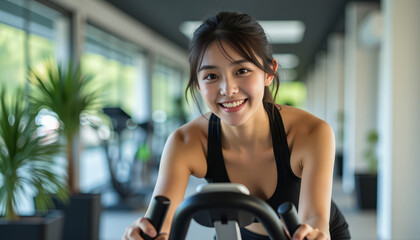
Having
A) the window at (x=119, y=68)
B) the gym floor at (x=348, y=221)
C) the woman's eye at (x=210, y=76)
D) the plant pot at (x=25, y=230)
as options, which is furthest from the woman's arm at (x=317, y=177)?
the window at (x=119, y=68)

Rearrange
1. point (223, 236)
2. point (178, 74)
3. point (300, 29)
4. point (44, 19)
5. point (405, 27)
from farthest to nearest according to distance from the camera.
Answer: point (178, 74) < point (300, 29) < point (44, 19) < point (405, 27) < point (223, 236)

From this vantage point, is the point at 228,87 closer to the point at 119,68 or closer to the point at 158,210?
the point at 158,210

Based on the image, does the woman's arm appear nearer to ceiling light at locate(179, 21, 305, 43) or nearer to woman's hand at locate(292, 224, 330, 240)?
woman's hand at locate(292, 224, 330, 240)

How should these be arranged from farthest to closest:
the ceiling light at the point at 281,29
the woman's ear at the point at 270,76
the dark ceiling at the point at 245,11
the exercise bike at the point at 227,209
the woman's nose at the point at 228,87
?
the ceiling light at the point at 281,29
the dark ceiling at the point at 245,11
the woman's ear at the point at 270,76
the woman's nose at the point at 228,87
the exercise bike at the point at 227,209

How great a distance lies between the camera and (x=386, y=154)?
457 centimetres

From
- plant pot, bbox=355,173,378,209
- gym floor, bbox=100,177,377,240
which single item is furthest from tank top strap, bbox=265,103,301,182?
plant pot, bbox=355,173,378,209

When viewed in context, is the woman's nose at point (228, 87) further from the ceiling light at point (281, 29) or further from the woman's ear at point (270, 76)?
the ceiling light at point (281, 29)

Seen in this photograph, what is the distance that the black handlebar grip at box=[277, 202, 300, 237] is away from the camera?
35.7 inches

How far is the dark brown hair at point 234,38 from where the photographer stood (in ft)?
4.02

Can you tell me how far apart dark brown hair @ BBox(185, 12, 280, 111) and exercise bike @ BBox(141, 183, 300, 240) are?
0.44 m

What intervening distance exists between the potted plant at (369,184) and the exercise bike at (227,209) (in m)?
5.35

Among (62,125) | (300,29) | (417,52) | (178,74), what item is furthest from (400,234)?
(178,74)

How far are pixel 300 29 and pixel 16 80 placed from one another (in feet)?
21.7

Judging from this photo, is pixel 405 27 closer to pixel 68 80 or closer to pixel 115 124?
pixel 68 80
